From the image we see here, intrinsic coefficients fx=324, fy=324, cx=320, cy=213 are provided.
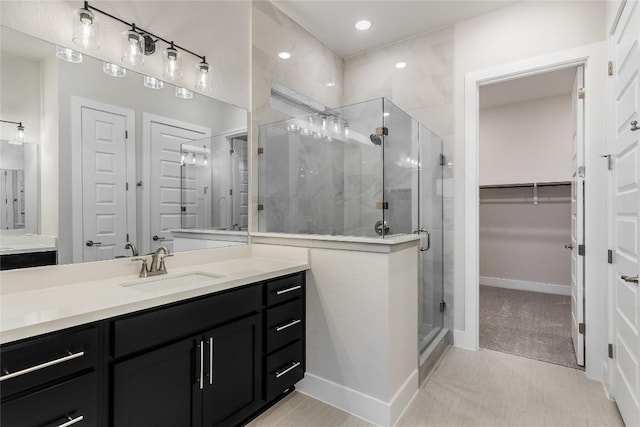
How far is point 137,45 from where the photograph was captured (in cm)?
183

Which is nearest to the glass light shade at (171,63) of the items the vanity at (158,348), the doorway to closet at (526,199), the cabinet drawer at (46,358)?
the vanity at (158,348)

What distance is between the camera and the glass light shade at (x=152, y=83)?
190cm

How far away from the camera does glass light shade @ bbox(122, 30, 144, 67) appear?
179 cm

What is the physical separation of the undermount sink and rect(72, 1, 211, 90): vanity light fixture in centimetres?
119

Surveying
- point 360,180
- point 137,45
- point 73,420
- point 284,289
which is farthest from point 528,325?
point 137,45

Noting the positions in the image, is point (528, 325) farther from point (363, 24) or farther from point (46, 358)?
point (46, 358)

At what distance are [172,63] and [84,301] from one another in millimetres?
1449

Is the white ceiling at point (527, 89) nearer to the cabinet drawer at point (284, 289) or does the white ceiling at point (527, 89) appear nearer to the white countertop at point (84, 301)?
the cabinet drawer at point (284, 289)

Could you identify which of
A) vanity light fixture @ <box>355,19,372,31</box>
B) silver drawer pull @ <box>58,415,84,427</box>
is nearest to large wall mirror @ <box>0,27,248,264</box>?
silver drawer pull @ <box>58,415,84,427</box>

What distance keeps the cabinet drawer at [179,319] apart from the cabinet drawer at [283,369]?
1.26ft

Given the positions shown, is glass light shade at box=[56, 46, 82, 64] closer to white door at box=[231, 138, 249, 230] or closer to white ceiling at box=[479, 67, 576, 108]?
white door at box=[231, 138, 249, 230]

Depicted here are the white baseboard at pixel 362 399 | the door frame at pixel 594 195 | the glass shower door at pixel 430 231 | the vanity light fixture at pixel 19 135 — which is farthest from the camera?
the glass shower door at pixel 430 231

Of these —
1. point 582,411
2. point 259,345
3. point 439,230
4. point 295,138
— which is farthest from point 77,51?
point 582,411

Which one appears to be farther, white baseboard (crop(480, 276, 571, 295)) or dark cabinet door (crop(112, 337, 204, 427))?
white baseboard (crop(480, 276, 571, 295))
